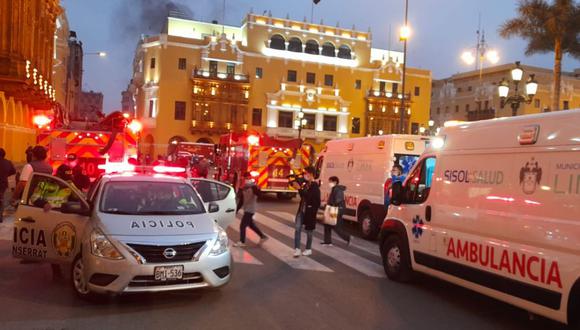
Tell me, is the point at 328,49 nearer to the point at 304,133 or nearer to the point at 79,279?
the point at 304,133

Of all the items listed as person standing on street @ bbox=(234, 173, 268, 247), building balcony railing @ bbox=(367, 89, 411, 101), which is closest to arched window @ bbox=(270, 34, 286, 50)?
building balcony railing @ bbox=(367, 89, 411, 101)

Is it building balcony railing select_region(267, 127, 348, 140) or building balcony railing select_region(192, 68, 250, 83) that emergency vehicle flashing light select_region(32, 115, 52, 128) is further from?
building balcony railing select_region(267, 127, 348, 140)

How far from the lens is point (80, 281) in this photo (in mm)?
6527

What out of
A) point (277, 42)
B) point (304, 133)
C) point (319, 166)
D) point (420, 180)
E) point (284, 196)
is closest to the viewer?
point (420, 180)

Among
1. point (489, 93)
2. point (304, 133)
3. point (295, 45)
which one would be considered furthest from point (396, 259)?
point (489, 93)

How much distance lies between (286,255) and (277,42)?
53129mm

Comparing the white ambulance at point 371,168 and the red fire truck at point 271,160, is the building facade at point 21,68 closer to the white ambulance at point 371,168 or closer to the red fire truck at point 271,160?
the red fire truck at point 271,160

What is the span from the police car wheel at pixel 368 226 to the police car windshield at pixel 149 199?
638 cm

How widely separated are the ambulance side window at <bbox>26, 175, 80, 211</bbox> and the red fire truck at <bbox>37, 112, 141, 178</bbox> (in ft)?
18.5

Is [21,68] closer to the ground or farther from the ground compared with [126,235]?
farther from the ground

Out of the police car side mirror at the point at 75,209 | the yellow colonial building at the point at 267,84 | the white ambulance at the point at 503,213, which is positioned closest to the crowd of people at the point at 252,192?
the white ambulance at the point at 503,213

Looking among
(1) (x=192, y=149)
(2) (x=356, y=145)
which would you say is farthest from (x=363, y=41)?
(2) (x=356, y=145)

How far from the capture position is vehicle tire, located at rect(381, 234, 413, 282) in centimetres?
822

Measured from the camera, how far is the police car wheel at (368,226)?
43.2 ft
